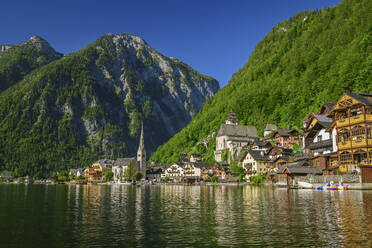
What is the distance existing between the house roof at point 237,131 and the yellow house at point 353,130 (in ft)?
333

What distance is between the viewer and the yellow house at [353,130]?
63213 millimetres

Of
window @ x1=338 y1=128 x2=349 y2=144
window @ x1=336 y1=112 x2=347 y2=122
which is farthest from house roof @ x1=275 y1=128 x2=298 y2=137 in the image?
window @ x1=338 y1=128 x2=349 y2=144

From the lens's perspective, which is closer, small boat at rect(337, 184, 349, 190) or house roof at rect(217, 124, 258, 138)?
small boat at rect(337, 184, 349, 190)

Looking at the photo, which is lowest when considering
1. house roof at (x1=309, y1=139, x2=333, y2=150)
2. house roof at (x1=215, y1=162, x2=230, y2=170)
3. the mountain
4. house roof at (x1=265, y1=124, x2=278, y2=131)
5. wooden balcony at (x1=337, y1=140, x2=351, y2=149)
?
house roof at (x1=215, y1=162, x2=230, y2=170)

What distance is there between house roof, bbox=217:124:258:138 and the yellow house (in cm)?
10141

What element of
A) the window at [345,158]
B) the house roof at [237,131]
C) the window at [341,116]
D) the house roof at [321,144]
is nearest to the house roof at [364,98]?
the window at [341,116]

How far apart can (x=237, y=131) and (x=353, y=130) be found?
108083 mm

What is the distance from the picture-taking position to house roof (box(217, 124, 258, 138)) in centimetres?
17212

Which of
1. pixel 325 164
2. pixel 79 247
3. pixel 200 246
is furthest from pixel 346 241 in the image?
pixel 325 164

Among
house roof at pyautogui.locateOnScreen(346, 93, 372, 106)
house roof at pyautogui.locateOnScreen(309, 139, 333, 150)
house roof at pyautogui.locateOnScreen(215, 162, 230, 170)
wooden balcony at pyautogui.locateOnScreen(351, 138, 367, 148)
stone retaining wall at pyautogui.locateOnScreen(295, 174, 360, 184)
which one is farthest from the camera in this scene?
house roof at pyautogui.locateOnScreen(215, 162, 230, 170)

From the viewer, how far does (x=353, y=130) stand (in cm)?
6575

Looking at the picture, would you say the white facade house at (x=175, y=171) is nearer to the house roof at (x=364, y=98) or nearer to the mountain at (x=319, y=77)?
the mountain at (x=319, y=77)

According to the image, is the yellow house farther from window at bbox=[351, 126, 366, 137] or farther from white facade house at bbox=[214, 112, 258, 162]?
white facade house at bbox=[214, 112, 258, 162]

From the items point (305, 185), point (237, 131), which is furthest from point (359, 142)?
point (237, 131)
